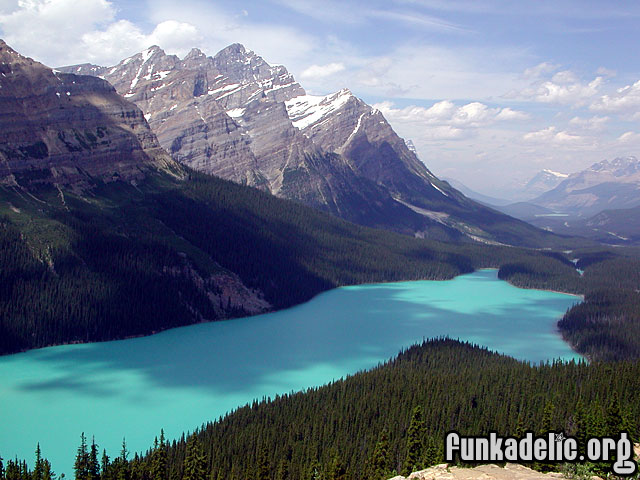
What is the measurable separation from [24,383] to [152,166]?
10767 cm

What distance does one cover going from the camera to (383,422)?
6812 centimetres

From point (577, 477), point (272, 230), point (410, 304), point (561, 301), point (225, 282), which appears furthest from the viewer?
point (272, 230)

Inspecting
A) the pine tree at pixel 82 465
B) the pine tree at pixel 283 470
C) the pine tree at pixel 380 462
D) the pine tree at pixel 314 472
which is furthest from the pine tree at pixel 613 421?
the pine tree at pixel 82 465

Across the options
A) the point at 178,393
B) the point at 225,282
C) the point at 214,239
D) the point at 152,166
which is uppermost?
the point at 152,166

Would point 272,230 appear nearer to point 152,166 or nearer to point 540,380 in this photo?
point 152,166

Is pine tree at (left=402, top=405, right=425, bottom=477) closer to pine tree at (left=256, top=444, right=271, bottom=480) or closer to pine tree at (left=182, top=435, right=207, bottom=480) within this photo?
pine tree at (left=256, top=444, right=271, bottom=480)

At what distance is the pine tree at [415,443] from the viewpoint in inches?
2198

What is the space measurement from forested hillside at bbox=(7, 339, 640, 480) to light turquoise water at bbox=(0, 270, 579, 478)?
27.2 feet

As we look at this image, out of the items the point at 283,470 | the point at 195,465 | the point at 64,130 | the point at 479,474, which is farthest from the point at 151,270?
the point at 479,474

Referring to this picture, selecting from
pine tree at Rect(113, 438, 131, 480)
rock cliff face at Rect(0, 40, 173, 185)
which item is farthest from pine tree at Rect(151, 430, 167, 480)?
rock cliff face at Rect(0, 40, 173, 185)

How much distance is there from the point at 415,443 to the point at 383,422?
8.07 metres

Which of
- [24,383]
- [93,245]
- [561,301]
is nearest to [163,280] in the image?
[93,245]

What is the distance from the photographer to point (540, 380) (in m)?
78.2

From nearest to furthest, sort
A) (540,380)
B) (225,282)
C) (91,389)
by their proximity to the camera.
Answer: (540,380) < (91,389) < (225,282)
